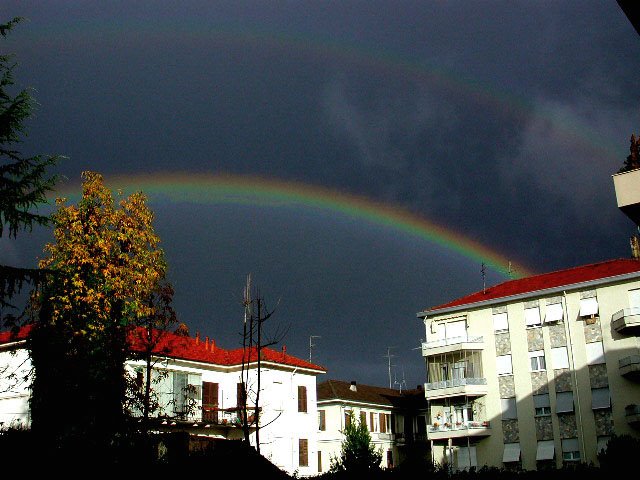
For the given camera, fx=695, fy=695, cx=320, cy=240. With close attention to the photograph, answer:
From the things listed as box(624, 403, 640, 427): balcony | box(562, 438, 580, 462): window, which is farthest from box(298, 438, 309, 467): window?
box(624, 403, 640, 427): balcony

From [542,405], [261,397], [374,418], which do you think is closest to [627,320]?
[542,405]

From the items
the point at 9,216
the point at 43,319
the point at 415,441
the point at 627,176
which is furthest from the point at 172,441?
the point at 415,441

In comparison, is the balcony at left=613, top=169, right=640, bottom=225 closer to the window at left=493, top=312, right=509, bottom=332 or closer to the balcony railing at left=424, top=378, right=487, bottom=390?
the balcony railing at left=424, top=378, right=487, bottom=390

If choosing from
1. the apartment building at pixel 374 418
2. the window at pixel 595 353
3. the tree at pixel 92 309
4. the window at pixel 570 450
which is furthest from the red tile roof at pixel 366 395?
the tree at pixel 92 309

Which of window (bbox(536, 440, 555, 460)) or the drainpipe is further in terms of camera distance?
window (bbox(536, 440, 555, 460))

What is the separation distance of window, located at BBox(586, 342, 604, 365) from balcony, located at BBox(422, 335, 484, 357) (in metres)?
8.24

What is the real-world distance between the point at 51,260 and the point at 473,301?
3767 cm

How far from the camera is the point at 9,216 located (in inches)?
705

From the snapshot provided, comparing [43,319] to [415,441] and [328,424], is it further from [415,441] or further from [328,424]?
[415,441]

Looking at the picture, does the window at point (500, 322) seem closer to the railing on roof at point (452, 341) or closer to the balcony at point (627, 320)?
the railing on roof at point (452, 341)

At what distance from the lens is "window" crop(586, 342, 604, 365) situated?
47938 millimetres

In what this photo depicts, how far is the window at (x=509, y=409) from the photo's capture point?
50.8m

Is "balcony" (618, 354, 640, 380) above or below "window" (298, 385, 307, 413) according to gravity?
above

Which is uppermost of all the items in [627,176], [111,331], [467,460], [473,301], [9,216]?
[473,301]
